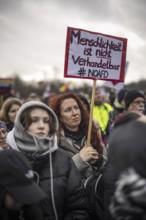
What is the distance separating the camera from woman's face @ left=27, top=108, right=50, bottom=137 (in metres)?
2.55

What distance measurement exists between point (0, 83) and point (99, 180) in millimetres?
7455

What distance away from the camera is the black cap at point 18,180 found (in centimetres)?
186

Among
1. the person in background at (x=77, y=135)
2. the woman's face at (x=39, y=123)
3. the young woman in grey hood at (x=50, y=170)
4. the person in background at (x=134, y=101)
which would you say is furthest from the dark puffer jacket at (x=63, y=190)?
the person in background at (x=134, y=101)

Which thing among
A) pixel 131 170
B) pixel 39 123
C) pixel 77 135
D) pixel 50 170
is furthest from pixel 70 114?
pixel 131 170

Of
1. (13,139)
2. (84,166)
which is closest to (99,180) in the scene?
(84,166)

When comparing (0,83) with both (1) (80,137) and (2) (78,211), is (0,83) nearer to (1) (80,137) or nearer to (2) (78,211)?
(1) (80,137)

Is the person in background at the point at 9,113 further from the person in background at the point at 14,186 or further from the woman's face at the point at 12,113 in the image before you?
the person in background at the point at 14,186

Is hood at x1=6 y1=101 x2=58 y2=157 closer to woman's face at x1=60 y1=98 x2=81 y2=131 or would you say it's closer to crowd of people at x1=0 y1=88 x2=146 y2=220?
crowd of people at x1=0 y1=88 x2=146 y2=220

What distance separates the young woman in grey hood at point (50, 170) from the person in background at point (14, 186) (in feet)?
1.25

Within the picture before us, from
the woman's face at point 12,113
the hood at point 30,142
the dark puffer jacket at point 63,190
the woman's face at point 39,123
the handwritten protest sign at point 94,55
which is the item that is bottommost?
the dark puffer jacket at point 63,190

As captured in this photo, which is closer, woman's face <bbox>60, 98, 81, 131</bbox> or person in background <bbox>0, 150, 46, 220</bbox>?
person in background <bbox>0, 150, 46, 220</bbox>

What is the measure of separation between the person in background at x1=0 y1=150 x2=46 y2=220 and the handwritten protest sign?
5.33 feet

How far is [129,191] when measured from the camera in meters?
1.42

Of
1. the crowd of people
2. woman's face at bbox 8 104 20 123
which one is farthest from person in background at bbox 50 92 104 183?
woman's face at bbox 8 104 20 123
